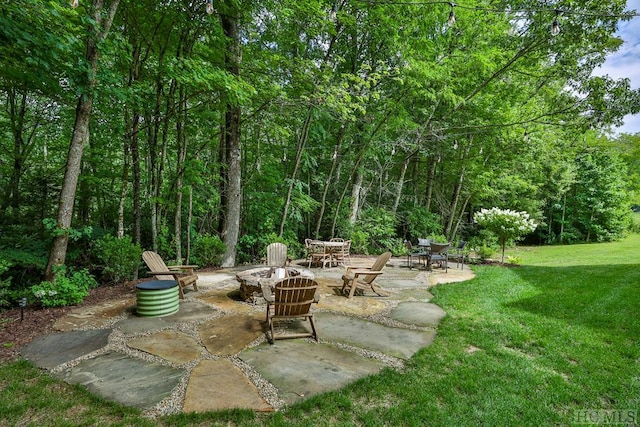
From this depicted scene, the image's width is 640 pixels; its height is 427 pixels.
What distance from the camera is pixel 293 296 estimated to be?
347cm

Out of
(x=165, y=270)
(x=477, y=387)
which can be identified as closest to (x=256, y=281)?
(x=165, y=270)

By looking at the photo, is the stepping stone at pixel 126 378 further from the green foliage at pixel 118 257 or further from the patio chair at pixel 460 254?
the patio chair at pixel 460 254

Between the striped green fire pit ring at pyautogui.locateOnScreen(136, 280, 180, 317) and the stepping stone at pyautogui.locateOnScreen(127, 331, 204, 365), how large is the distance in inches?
23.5

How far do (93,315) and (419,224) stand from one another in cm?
1155

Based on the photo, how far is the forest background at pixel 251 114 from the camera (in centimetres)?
459

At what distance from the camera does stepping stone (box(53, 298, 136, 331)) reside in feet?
11.8

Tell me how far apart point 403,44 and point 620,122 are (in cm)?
616

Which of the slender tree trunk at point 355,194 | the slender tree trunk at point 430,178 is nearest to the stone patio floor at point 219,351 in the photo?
the slender tree trunk at point 355,194

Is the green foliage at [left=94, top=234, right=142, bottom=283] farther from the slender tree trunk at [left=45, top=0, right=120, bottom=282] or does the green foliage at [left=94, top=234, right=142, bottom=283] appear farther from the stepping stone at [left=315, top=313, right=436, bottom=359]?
the stepping stone at [left=315, top=313, right=436, bottom=359]

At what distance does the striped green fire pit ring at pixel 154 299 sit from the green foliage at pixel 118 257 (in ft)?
6.72

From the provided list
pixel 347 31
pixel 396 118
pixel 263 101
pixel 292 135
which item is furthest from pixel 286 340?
pixel 347 31

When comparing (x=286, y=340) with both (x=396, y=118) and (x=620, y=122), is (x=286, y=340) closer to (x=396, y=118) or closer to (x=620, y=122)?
(x=396, y=118)

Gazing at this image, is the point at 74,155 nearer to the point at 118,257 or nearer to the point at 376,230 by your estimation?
the point at 118,257

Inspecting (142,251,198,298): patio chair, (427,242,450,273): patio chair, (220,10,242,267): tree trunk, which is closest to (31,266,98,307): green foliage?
(142,251,198,298): patio chair
